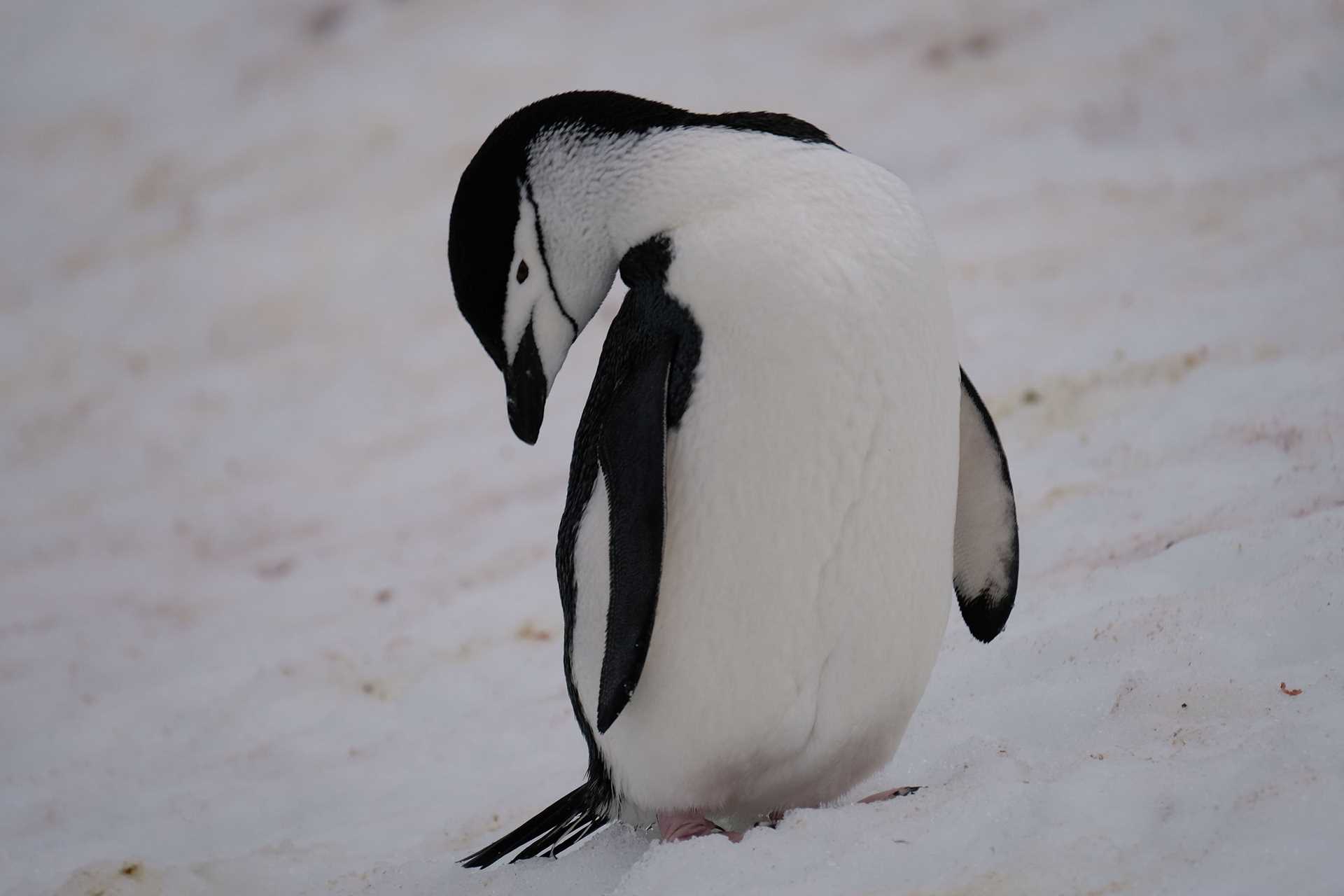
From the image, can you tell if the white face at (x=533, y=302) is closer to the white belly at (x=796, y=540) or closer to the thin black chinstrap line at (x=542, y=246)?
the thin black chinstrap line at (x=542, y=246)

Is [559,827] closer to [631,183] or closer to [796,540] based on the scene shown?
[796,540]

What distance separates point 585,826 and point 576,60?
A: 16.5 ft

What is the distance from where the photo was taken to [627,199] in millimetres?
1546

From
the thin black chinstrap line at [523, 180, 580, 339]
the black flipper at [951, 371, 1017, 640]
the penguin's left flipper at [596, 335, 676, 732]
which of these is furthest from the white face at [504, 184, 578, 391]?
the black flipper at [951, 371, 1017, 640]

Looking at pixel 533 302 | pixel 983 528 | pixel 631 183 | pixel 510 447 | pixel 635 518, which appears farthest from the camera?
pixel 510 447

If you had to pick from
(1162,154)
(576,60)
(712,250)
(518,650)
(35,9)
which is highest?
(35,9)

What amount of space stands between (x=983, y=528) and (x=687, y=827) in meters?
0.58

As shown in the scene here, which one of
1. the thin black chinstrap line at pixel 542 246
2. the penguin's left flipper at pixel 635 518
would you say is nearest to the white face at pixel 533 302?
the thin black chinstrap line at pixel 542 246

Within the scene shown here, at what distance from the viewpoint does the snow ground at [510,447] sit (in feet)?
5.19

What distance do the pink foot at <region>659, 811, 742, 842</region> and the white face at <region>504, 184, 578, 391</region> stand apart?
539 millimetres

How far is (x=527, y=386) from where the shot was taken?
171cm

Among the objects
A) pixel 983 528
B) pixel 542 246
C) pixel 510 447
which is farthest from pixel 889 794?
pixel 510 447

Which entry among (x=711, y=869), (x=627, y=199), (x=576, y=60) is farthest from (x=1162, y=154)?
(x=711, y=869)

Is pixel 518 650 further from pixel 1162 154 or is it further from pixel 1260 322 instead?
pixel 1162 154
